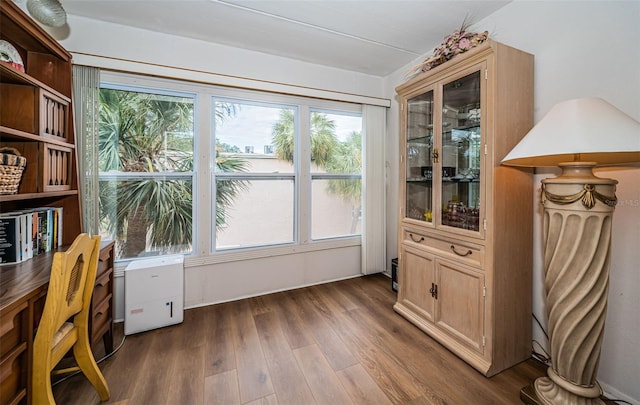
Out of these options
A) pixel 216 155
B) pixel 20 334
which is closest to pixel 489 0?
pixel 216 155

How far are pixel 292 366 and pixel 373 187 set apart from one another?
84.7 inches

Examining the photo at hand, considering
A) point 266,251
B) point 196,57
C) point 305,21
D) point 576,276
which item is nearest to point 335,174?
point 266,251

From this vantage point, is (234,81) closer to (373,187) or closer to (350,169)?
(350,169)

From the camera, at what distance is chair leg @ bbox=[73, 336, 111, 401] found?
136 centimetres

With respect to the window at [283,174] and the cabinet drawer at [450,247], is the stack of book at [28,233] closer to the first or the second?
the window at [283,174]

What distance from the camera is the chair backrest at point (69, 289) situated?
1.06 m

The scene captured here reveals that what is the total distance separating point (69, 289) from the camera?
49.1 inches

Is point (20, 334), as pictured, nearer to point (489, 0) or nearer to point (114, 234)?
point (114, 234)

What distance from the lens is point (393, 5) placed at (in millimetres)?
1927

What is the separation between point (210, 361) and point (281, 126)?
2275 mm

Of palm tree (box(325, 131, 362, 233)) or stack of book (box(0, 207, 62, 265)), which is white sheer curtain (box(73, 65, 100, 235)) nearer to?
stack of book (box(0, 207, 62, 265))

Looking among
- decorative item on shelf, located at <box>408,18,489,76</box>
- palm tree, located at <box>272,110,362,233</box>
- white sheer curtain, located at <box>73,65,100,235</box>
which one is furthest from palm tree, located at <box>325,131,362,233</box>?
white sheer curtain, located at <box>73,65,100,235</box>

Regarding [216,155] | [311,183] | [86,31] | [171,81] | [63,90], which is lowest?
[311,183]

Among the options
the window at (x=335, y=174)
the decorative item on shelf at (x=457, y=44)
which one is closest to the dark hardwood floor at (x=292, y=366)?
the window at (x=335, y=174)
